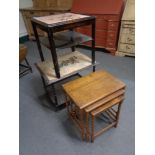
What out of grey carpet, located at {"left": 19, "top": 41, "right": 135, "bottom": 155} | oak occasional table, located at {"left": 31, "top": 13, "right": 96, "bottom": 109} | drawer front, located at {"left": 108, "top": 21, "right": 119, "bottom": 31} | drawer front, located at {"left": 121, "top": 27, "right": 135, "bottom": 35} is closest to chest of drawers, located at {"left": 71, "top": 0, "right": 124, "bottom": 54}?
drawer front, located at {"left": 108, "top": 21, "right": 119, "bottom": 31}

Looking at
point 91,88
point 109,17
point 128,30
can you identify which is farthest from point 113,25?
point 91,88

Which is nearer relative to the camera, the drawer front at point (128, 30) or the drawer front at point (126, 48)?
the drawer front at point (128, 30)

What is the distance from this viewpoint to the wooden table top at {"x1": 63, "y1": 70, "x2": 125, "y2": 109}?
1083 millimetres

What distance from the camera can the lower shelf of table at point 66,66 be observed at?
147cm

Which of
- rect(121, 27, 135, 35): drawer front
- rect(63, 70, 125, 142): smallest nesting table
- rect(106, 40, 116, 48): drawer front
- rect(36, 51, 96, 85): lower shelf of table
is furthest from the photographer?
rect(106, 40, 116, 48): drawer front

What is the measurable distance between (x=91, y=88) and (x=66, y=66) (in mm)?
533

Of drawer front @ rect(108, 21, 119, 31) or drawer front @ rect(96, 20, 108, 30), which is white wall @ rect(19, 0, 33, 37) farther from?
drawer front @ rect(108, 21, 119, 31)

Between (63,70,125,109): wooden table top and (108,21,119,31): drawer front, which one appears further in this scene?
(108,21,119,31): drawer front

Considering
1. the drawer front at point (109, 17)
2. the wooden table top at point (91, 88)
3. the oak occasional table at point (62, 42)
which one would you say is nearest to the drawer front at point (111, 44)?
the drawer front at point (109, 17)

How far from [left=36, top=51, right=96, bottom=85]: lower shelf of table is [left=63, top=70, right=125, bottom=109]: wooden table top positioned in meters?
0.25

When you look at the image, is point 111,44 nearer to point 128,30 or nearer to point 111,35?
point 111,35

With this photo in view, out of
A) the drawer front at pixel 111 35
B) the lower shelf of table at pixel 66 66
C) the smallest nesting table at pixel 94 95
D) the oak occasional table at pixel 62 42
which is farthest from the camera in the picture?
the drawer front at pixel 111 35

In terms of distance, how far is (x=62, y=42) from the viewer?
1.49m

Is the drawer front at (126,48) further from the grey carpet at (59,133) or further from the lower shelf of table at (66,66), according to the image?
the lower shelf of table at (66,66)
